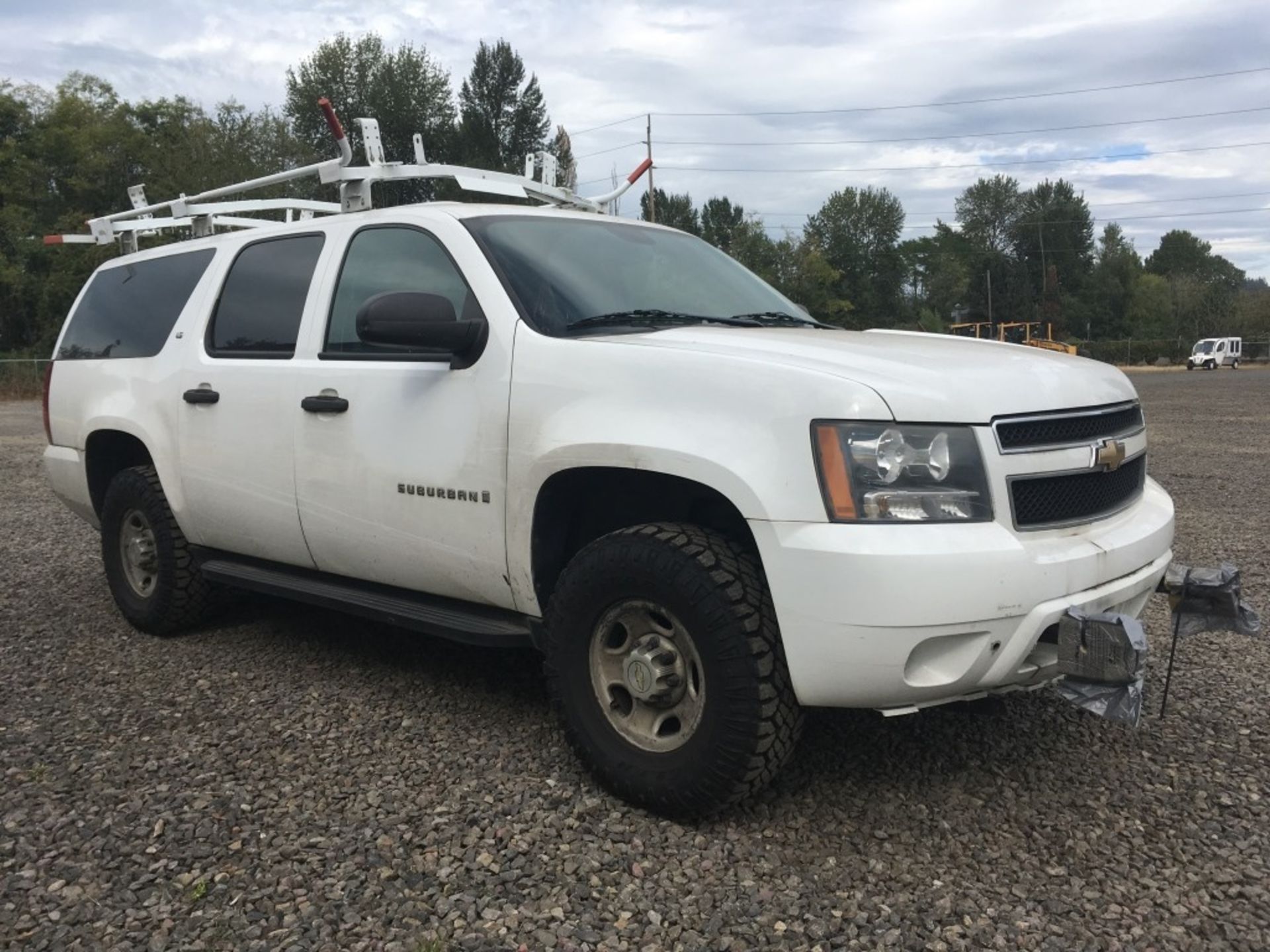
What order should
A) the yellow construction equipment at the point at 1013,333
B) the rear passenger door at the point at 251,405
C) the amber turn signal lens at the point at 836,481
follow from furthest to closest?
the yellow construction equipment at the point at 1013,333
the rear passenger door at the point at 251,405
the amber turn signal lens at the point at 836,481

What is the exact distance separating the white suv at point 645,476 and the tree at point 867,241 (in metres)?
96.4

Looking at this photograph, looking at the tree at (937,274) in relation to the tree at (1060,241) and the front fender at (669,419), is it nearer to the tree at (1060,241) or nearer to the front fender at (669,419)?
the tree at (1060,241)

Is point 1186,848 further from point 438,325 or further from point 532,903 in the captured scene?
point 438,325

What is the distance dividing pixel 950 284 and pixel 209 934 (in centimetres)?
10649

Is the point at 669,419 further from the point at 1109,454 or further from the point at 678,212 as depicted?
the point at 678,212

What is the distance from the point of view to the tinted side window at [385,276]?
3.74 meters

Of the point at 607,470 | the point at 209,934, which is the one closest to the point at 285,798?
the point at 209,934

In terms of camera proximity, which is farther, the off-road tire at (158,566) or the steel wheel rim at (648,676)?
the off-road tire at (158,566)

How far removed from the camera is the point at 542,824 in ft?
10.0

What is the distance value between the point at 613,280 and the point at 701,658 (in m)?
1.51

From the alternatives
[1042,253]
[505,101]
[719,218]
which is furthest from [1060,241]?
[505,101]

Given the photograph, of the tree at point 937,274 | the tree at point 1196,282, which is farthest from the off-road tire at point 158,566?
the tree at point 937,274

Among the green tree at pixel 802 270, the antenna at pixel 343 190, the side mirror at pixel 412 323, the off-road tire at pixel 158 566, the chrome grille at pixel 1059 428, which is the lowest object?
the off-road tire at pixel 158 566

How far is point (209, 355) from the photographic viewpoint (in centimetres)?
465
